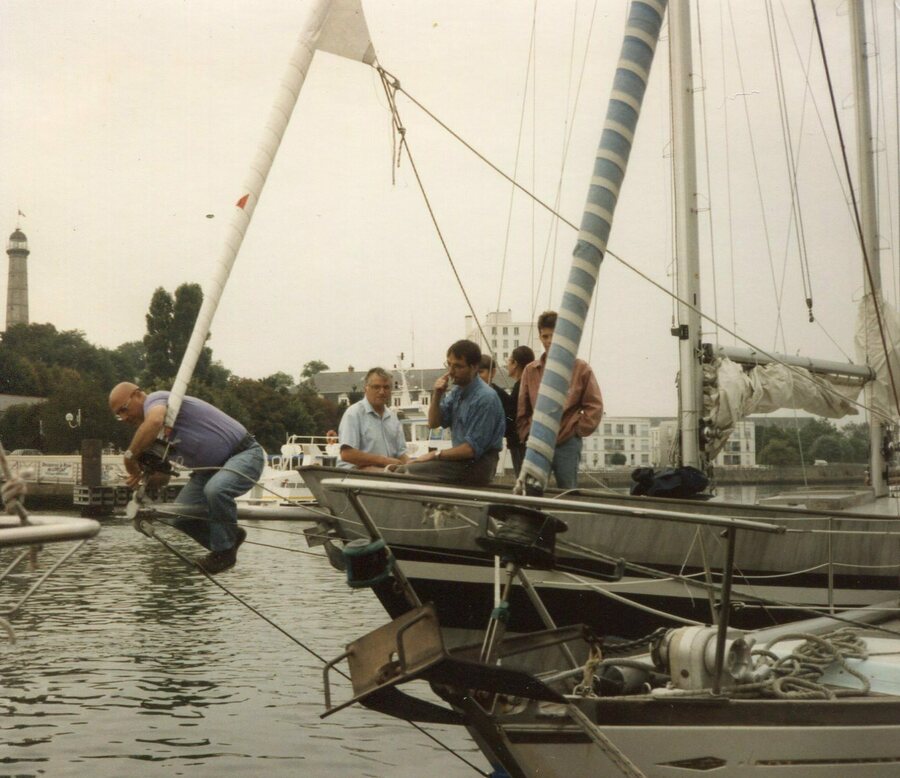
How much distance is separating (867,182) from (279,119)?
10771 mm

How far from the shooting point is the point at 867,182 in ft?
56.2

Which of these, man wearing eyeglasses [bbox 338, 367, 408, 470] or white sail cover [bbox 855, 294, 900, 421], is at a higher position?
white sail cover [bbox 855, 294, 900, 421]

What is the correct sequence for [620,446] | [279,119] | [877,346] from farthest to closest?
[620,446] → [877,346] → [279,119]

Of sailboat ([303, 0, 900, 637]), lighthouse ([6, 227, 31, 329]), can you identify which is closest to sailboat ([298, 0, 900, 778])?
sailboat ([303, 0, 900, 637])

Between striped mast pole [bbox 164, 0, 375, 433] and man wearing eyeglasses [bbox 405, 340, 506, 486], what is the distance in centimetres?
243

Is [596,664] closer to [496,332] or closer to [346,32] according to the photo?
[346,32]

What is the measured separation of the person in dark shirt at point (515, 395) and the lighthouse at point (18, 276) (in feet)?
446

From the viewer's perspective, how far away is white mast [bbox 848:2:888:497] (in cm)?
1642

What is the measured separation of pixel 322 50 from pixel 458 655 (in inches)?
194

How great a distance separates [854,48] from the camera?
17578 millimetres

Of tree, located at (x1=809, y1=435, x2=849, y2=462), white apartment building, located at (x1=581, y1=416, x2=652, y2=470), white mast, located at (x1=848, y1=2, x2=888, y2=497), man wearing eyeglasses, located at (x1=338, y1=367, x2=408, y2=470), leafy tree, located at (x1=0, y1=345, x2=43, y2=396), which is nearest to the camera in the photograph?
man wearing eyeglasses, located at (x1=338, y1=367, x2=408, y2=470)

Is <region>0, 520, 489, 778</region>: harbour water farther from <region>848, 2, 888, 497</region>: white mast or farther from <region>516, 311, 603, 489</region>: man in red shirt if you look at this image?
<region>848, 2, 888, 497</region>: white mast

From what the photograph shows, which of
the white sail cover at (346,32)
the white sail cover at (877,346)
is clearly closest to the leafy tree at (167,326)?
the white sail cover at (877,346)

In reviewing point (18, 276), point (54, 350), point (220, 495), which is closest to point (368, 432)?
point (220, 495)
